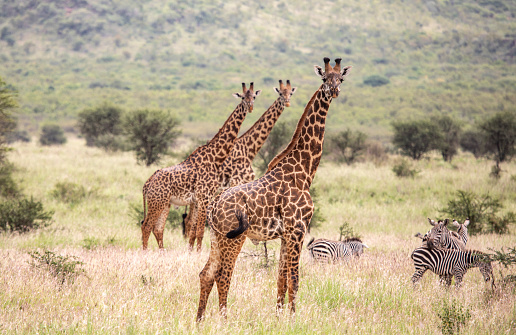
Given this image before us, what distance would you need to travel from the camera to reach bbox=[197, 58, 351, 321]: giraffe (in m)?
4.79

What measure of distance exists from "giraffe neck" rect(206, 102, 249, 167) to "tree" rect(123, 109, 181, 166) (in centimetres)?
1487

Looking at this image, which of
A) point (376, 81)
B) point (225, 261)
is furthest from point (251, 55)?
point (225, 261)

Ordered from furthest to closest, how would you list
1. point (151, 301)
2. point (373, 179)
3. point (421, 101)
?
point (421, 101), point (373, 179), point (151, 301)

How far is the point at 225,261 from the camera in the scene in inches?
190

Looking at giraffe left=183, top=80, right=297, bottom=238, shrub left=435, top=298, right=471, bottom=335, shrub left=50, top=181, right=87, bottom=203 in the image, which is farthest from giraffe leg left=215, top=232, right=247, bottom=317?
shrub left=50, top=181, right=87, bottom=203

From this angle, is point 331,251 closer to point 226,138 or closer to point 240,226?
point 226,138

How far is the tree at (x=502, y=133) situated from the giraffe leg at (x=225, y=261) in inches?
838

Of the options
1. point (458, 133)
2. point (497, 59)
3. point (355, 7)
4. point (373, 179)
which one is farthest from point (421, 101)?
point (355, 7)

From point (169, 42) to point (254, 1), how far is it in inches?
1389

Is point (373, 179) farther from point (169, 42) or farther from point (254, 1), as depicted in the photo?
point (254, 1)

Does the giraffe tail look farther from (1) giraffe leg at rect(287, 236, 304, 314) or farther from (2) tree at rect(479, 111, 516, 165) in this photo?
(2) tree at rect(479, 111, 516, 165)

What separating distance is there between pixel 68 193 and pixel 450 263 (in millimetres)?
11730

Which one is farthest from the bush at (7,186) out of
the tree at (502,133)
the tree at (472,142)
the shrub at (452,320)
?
the tree at (472,142)

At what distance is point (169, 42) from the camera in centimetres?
10306
